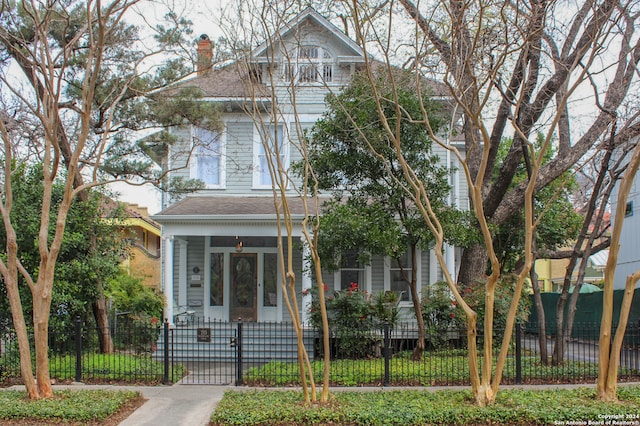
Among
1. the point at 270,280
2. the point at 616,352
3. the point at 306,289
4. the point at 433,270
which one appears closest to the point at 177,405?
the point at 306,289

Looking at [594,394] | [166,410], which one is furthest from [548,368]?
[166,410]

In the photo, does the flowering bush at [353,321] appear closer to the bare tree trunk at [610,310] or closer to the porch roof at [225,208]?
the porch roof at [225,208]

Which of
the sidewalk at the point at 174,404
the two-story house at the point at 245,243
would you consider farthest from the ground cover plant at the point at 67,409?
the two-story house at the point at 245,243

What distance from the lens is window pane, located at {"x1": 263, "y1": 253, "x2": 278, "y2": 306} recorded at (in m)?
18.0

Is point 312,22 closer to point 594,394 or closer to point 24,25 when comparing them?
point 24,25

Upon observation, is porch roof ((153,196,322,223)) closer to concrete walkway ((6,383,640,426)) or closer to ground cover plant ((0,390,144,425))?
concrete walkway ((6,383,640,426))

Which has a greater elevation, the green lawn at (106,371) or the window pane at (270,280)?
Result: the window pane at (270,280)

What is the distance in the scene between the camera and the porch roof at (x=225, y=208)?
629 inches

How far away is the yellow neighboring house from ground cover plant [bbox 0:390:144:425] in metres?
5.95

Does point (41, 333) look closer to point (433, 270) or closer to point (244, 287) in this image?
point (244, 287)

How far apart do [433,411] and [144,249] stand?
59.0 ft

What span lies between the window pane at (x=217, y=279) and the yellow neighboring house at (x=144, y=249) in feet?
7.44

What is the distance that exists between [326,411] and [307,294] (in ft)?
23.7

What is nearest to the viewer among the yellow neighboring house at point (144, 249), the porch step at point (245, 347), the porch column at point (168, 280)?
the porch step at point (245, 347)
